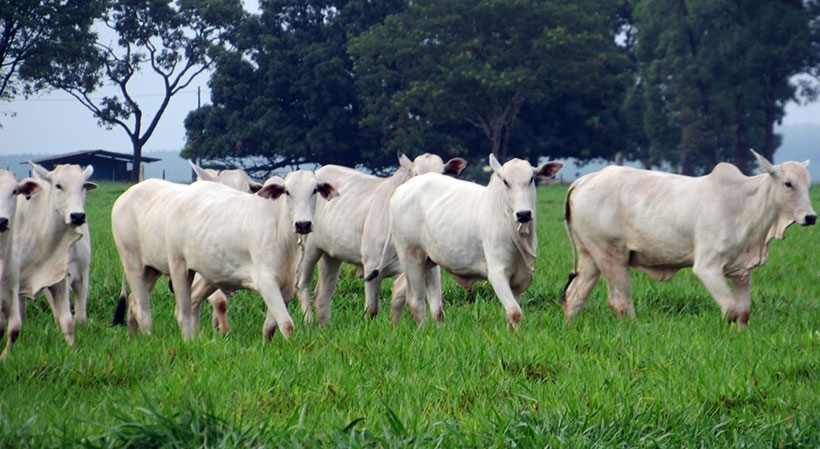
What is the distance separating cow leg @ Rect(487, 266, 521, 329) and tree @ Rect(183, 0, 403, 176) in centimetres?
3303

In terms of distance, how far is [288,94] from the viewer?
4200cm

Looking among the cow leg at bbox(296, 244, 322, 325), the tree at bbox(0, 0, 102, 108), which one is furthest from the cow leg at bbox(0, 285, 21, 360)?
the tree at bbox(0, 0, 102, 108)

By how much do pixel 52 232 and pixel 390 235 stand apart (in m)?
2.67

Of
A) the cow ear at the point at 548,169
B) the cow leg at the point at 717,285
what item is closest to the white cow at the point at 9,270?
the cow ear at the point at 548,169

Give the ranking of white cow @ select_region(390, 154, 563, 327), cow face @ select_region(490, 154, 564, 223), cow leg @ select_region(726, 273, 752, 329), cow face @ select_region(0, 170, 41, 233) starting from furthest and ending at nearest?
cow leg @ select_region(726, 273, 752, 329) → white cow @ select_region(390, 154, 563, 327) → cow face @ select_region(490, 154, 564, 223) → cow face @ select_region(0, 170, 41, 233)

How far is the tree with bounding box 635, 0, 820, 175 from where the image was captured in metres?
37.8

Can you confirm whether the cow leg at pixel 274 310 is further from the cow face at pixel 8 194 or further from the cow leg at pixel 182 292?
the cow face at pixel 8 194

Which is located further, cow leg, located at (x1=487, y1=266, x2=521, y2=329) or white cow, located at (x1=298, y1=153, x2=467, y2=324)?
white cow, located at (x1=298, y1=153, x2=467, y2=324)

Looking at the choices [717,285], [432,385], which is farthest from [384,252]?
[432,385]

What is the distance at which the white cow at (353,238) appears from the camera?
352 inches

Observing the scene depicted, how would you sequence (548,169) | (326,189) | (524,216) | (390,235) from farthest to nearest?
1. (390,235)
2. (548,169)
3. (326,189)
4. (524,216)

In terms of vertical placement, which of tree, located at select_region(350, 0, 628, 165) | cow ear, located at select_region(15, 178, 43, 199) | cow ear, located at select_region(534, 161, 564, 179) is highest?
tree, located at select_region(350, 0, 628, 165)

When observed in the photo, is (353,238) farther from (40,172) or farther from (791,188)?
(791,188)

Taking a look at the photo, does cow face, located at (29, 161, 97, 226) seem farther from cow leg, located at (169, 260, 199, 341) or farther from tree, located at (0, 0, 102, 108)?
tree, located at (0, 0, 102, 108)
